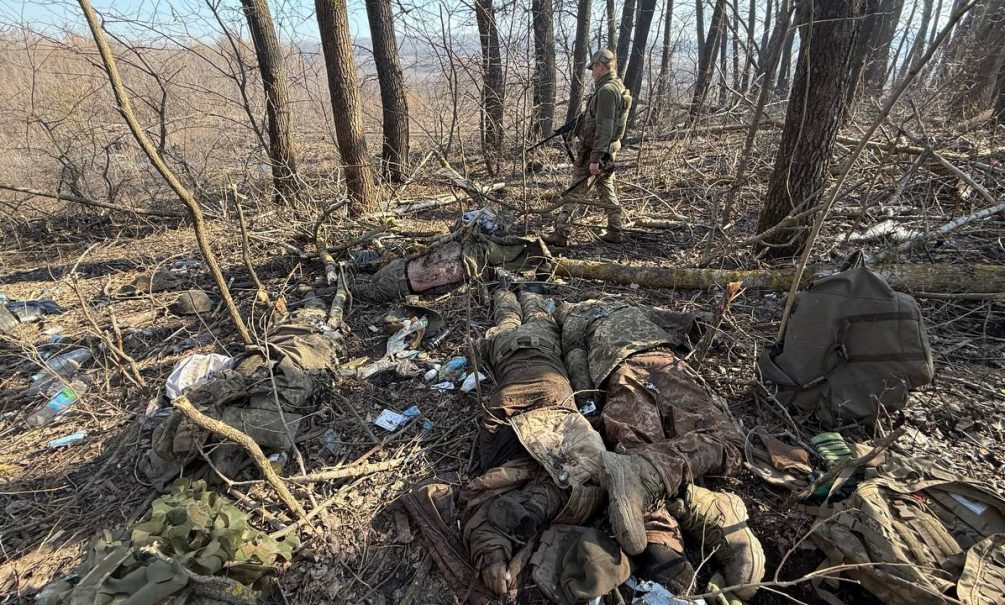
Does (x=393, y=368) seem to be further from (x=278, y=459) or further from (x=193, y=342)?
(x=193, y=342)

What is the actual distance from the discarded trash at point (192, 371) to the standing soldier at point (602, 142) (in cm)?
320

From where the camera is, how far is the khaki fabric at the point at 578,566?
1.69 meters

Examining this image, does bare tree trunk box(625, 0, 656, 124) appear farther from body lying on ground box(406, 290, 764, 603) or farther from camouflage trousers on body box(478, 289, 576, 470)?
body lying on ground box(406, 290, 764, 603)

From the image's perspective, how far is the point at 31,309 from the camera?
169 inches

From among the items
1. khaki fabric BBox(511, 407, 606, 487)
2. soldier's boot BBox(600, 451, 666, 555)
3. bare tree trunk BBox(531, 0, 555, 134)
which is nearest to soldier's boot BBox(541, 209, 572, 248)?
khaki fabric BBox(511, 407, 606, 487)

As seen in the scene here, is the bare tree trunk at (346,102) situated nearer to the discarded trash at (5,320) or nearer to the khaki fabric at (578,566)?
the discarded trash at (5,320)

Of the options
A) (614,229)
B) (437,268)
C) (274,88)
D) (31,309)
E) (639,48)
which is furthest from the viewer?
(639,48)

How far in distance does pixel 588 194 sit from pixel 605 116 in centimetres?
86

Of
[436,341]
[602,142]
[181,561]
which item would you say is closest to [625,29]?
[602,142]

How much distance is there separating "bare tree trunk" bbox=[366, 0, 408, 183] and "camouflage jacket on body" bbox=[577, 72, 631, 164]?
2997mm

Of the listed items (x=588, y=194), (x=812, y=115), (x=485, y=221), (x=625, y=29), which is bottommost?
(x=485, y=221)

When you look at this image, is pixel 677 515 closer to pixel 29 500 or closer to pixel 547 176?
pixel 29 500

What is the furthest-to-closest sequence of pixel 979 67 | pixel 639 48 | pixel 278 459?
pixel 639 48 → pixel 979 67 → pixel 278 459

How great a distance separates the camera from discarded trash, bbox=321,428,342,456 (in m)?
2.67
